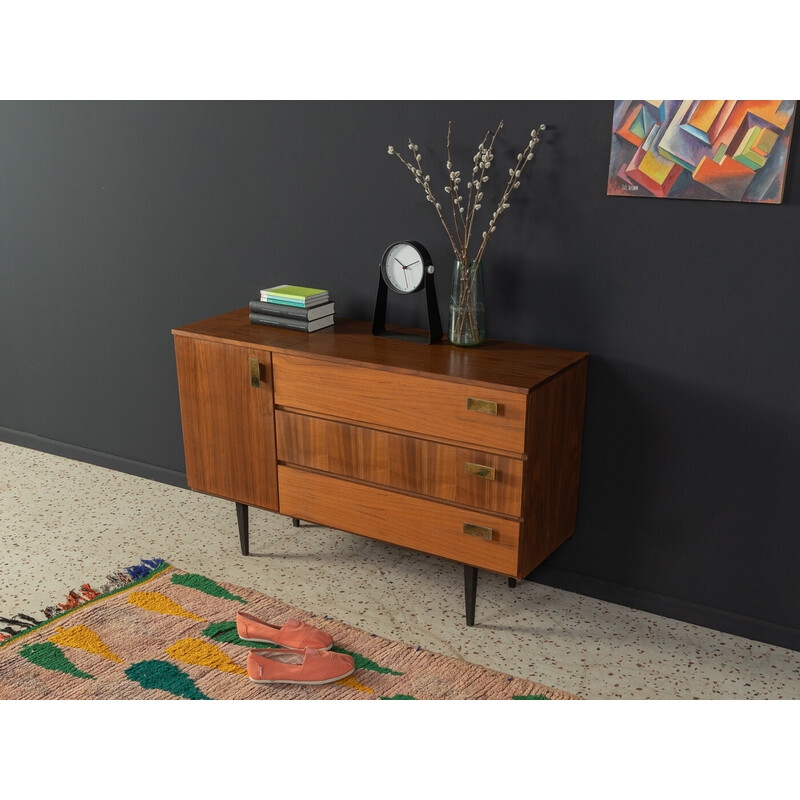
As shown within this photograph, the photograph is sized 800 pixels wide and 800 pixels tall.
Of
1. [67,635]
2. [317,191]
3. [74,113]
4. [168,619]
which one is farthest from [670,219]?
[74,113]

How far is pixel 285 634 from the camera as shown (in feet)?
8.63

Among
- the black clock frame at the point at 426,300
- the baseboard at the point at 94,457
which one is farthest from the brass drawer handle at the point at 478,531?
the baseboard at the point at 94,457

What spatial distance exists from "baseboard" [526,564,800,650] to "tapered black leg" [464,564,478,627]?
380mm

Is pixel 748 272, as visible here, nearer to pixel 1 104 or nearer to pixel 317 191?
pixel 317 191

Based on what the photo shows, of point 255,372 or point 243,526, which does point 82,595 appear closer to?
point 243,526

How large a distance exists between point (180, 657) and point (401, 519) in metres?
0.75

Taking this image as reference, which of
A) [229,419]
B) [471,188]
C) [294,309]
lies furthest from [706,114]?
[229,419]

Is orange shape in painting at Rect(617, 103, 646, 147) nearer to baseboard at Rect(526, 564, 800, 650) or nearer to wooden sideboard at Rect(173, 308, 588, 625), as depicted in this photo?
wooden sideboard at Rect(173, 308, 588, 625)

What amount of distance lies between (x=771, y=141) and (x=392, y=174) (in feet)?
3.82

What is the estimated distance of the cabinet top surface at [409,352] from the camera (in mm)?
2496

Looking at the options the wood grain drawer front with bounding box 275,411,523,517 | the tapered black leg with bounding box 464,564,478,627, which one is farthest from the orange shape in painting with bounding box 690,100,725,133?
the tapered black leg with bounding box 464,564,478,627

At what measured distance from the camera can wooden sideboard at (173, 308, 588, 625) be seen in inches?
97.8

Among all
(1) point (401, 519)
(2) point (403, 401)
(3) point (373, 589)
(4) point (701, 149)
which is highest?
(4) point (701, 149)

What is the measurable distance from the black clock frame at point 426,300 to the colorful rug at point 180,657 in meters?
0.92
